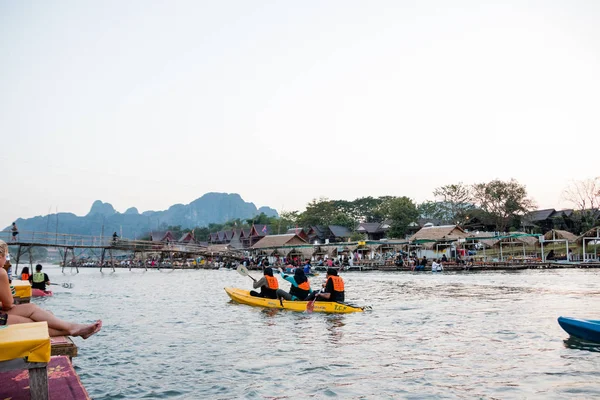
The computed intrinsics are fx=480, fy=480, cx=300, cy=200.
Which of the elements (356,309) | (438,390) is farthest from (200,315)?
(438,390)

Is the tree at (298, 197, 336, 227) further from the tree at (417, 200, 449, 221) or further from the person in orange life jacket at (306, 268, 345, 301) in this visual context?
the person in orange life jacket at (306, 268, 345, 301)

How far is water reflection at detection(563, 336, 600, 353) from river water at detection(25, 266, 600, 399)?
20 mm

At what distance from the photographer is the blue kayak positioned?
9789 mm

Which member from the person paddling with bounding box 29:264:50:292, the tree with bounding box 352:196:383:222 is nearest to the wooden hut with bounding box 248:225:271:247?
the tree with bounding box 352:196:383:222

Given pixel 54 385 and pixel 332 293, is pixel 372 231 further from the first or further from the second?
pixel 54 385

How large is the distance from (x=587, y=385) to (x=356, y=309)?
8580 millimetres

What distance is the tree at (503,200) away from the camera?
6009 centimetres

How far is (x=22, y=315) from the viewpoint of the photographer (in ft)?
17.8

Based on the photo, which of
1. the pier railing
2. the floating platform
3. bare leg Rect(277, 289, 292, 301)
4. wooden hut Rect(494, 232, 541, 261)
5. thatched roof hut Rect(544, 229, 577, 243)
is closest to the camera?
the floating platform

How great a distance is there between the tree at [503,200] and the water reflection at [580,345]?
5365 centimetres

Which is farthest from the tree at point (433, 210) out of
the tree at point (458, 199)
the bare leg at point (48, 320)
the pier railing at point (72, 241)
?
the bare leg at point (48, 320)

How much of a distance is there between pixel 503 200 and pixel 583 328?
54.6m

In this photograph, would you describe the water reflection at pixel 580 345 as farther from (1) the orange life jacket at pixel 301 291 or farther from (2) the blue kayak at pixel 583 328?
(1) the orange life jacket at pixel 301 291

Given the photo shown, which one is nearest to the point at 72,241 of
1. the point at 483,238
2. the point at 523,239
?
the point at 483,238
